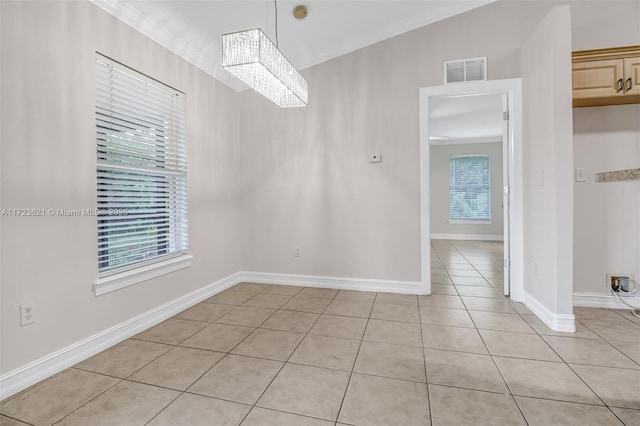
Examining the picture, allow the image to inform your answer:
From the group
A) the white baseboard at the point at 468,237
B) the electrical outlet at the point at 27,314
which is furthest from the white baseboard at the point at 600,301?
the white baseboard at the point at 468,237

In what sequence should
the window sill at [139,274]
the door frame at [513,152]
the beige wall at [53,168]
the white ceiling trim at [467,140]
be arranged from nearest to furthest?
the beige wall at [53,168], the window sill at [139,274], the door frame at [513,152], the white ceiling trim at [467,140]

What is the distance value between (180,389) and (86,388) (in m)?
0.55

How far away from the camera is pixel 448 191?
7957 millimetres

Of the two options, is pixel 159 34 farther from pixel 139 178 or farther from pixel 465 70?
pixel 465 70

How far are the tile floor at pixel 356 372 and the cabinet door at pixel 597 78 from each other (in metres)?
1.92

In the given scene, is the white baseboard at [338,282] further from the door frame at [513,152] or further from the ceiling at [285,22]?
the ceiling at [285,22]

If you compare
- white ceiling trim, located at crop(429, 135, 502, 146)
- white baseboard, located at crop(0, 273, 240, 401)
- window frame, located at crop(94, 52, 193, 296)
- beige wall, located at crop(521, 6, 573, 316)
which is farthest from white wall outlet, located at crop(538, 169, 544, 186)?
white ceiling trim, located at crop(429, 135, 502, 146)

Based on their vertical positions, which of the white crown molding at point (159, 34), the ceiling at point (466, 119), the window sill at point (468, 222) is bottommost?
the window sill at point (468, 222)

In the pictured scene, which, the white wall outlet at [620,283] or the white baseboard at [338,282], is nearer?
the white wall outlet at [620,283]

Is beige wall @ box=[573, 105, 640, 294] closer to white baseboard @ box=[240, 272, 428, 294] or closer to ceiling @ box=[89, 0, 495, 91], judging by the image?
white baseboard @ box=[240, 272, 428, 294]

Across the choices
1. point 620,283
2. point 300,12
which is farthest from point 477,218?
point 300,12

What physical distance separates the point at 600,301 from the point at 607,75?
2.03 m

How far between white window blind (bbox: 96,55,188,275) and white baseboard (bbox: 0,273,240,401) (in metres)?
0.45

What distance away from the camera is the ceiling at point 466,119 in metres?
4.78
